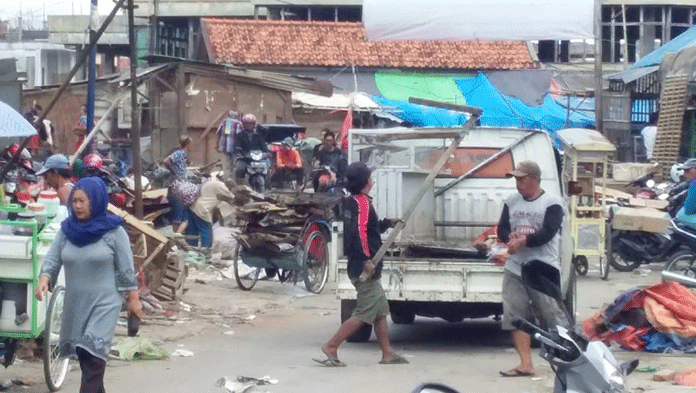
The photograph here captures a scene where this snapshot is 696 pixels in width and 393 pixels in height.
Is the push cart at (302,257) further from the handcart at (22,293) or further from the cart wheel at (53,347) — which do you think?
the handcart at (22,293)

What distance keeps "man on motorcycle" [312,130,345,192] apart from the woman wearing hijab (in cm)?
1215

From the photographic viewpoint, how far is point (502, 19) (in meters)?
17.4

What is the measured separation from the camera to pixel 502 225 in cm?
1052

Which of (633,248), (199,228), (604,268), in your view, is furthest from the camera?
(199,228)

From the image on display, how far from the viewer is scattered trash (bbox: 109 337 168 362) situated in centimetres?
1095

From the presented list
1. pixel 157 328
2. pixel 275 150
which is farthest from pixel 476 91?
pixel 157 328

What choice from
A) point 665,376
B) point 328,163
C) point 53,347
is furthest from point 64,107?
point 665,376

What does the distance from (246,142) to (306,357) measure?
12.5 m

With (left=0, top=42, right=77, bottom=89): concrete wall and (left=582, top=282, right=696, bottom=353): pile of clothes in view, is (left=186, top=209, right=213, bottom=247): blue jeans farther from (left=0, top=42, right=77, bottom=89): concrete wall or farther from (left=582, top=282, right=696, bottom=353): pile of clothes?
(left=0, top=42, right=77, bottom=89): concrete wall

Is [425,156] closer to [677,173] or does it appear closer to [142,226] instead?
[142,226]

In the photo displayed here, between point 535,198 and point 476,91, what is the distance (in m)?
29.6

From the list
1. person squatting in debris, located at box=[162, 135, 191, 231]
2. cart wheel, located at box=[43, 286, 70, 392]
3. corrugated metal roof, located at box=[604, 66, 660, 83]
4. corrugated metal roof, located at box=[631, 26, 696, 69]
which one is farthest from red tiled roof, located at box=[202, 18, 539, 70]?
cart wheel, located at box=[43, 286, 70, 392]

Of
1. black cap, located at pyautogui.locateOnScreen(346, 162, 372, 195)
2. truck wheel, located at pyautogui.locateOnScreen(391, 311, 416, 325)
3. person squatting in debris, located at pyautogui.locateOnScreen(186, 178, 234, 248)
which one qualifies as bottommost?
truck wheel, located at pyautogui.locateOnScreen(391, 311, 416, 325)

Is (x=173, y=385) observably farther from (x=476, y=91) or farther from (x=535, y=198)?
(x=476, y=91)
